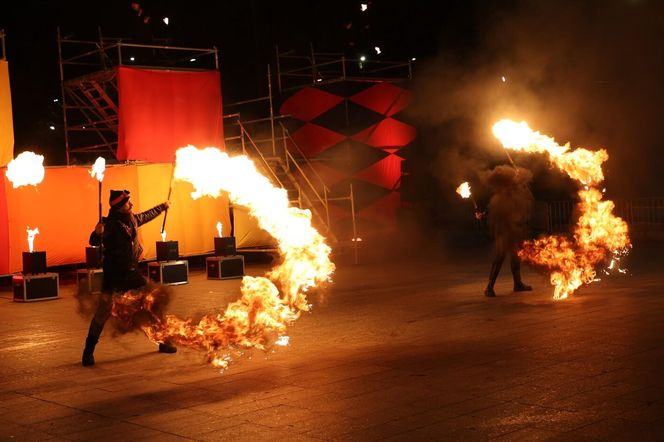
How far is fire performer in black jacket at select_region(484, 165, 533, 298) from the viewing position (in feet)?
41.5

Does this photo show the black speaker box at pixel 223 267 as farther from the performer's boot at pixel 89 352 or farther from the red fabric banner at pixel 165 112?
the performer's boot at pixel 89 352

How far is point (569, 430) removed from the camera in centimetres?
530

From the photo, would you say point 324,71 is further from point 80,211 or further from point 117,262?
point 117,262

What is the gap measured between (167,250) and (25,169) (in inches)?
135

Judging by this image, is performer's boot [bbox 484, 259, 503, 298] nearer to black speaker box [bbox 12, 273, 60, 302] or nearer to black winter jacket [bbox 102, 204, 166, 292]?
black winter jacket [bbox 102, 204, 166, 292]

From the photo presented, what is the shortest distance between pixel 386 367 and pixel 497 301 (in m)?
4.65

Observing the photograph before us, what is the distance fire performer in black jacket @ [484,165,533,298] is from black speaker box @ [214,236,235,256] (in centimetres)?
755

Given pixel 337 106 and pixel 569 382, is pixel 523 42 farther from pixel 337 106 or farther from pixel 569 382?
pixel 569 382

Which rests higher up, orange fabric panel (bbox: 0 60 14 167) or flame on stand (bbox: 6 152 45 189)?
orange fabric panel (bbox: 0 60 14 167)

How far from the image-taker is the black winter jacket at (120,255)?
888 centimetres

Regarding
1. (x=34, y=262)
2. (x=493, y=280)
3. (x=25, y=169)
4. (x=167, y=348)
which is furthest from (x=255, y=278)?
(x=25, y=169)

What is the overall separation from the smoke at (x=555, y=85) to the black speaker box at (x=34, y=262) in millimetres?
12177

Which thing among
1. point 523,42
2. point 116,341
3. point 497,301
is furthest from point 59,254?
point 523,42

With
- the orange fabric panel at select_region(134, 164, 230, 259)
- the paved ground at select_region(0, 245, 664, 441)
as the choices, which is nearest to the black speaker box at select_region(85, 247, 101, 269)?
the orange fabric panel at select_region(134, 164, 230, 259)
